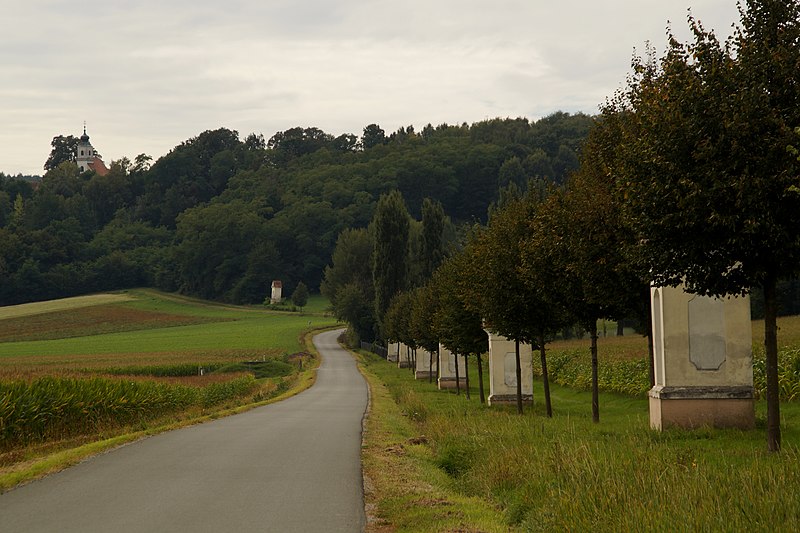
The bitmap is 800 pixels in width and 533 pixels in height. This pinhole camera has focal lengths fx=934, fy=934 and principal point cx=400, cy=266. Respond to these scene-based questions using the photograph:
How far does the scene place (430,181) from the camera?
170625mm

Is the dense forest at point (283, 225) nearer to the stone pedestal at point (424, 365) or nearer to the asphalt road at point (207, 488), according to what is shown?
the stone pedestal at point (424, 365)

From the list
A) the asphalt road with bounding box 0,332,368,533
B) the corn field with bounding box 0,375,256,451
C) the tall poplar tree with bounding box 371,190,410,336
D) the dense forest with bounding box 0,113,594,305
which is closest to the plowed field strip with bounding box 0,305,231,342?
the dense forest with bounding box 0,113,594,305

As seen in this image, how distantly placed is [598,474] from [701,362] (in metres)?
8.77

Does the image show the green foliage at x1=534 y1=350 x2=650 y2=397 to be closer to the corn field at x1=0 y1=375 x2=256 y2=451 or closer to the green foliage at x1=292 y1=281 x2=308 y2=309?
the corn field at x1=0 y1=375 x2=256 y2=451

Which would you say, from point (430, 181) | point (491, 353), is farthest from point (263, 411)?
point (430, 181)

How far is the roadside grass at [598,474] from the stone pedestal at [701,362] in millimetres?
772

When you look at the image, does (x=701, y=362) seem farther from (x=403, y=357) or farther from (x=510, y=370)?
(x=403, y=357)

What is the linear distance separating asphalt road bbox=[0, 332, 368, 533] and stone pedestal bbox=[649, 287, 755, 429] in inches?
255

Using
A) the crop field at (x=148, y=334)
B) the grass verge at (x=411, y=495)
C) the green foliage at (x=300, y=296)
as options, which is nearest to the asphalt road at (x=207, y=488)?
the grass verge at (x=411, y=495)

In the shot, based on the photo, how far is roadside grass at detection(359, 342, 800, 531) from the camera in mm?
8742

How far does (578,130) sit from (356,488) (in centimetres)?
15816

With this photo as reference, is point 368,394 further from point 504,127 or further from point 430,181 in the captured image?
point 504,127

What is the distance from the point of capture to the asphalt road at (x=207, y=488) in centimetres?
1084

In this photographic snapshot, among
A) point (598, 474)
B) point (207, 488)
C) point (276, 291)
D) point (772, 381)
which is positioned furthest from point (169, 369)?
point (276, 291)
